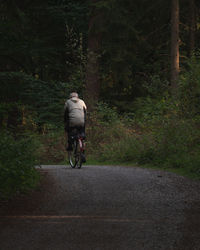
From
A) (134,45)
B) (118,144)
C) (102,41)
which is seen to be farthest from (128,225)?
(134,45)

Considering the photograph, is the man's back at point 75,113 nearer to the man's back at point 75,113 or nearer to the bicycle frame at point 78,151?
the man's back at point 75,113

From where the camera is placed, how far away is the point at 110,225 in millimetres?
6500

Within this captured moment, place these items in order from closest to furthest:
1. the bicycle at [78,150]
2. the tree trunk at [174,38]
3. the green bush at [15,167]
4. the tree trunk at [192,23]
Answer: the green bush at [15,167]
the bicycle at [78,150]
the tree trunk at [174,38]
the tree trunk at [192,23]

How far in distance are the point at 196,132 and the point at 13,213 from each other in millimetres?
9985

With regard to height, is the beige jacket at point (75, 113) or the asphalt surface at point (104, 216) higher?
the beige jacket at point (75, 113)

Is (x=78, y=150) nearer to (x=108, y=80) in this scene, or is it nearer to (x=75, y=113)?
(x=75, y=113)

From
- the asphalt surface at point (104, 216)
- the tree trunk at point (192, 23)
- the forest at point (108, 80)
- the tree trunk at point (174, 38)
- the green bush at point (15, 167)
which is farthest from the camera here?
the tree trunk at point (192, 23)

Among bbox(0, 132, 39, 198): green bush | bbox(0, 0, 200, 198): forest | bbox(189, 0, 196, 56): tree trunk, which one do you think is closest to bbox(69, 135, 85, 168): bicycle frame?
bbox(0, 0, 200, 198): forest

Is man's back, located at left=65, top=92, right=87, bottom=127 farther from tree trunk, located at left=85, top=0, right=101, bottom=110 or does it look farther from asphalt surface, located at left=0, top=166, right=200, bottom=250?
tree trunk, located at left=85, top=0, right=101, bottom=110

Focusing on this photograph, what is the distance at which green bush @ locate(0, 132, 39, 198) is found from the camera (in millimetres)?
9050

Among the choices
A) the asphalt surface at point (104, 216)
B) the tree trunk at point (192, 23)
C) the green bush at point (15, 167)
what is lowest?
the asphalt surface at point (104, 216)

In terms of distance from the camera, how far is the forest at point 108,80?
1590 centimetres

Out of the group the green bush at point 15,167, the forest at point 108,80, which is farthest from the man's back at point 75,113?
the green bush at point 15,167

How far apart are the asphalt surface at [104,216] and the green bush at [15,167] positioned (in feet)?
0.95
